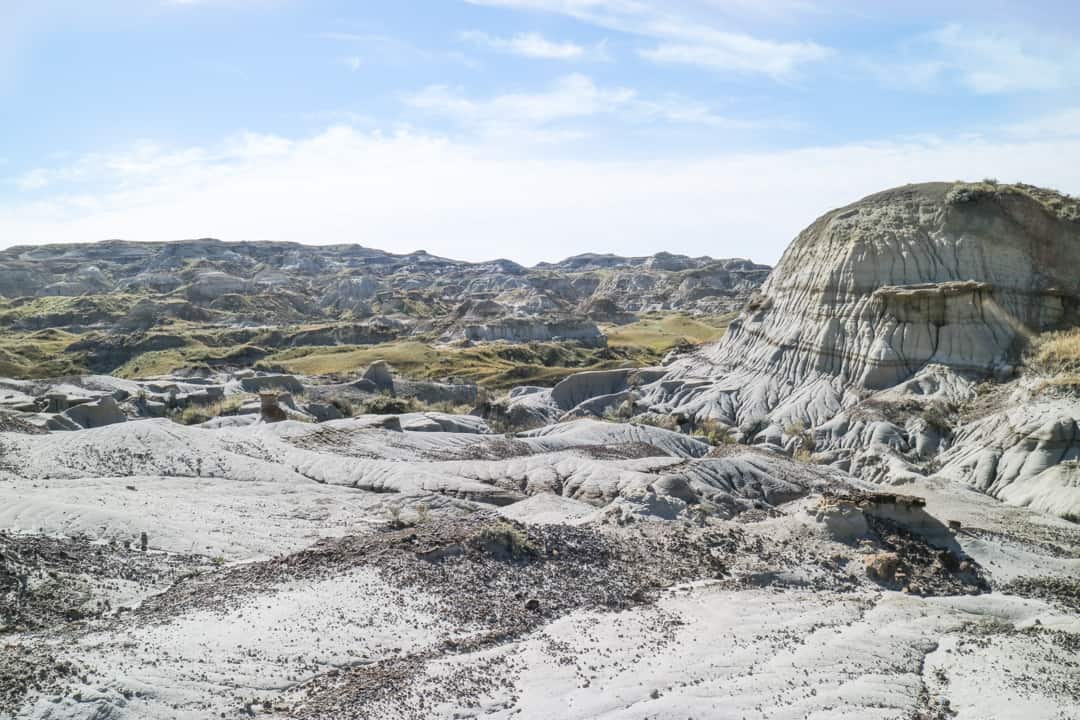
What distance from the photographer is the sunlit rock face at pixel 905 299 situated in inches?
1697

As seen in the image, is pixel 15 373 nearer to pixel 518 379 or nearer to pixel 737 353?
pixel 518 379

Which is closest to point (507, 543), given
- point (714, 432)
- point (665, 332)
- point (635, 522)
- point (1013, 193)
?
point (635, 522)

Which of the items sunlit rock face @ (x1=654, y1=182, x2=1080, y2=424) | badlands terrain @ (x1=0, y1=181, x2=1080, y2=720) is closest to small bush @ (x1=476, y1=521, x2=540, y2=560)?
badlands terrain @ (x1=0, y1=181, x2=1080, y2=720)

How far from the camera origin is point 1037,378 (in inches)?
1484

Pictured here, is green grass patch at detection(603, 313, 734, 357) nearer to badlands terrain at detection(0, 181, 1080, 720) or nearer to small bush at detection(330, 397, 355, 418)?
badlands terrain at detection(0, 181, 1080, 720)

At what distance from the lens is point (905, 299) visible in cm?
4431

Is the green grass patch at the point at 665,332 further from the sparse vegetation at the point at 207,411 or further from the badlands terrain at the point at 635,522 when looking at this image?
the sparse vegetation at the point at 207,411

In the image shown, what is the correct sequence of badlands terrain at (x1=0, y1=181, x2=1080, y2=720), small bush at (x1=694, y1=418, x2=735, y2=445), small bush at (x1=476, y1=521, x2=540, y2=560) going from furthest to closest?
small bush at (x1=694, y1=418, x2=735, y2=445), small bush at (x1=476, y1=521, x2=540, y2=560), badlands terrain at (x1=0, y1=181, x2=1080, y2=720)

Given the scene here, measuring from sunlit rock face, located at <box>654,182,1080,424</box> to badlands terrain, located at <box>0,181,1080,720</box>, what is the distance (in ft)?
0.59

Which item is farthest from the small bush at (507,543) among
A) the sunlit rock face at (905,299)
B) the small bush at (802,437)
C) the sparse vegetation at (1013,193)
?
the sparse vegetation at (1013,193)

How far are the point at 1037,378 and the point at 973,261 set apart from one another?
9837mm

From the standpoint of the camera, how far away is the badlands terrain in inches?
494

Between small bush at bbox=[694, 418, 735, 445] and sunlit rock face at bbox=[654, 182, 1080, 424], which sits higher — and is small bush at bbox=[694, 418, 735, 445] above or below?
below

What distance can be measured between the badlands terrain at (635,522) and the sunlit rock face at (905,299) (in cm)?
18
